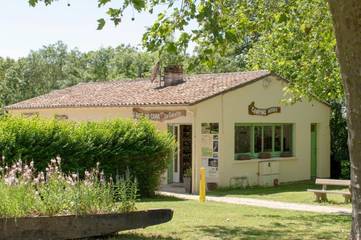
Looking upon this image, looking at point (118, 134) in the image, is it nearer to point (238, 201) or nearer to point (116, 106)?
point (238, 201)

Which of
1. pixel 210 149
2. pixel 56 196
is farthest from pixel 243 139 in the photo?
pixel 56 196

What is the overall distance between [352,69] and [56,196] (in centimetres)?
520

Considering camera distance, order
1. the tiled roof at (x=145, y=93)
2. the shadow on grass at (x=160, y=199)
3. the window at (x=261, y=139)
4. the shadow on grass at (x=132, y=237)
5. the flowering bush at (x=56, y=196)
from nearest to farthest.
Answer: the flowering bush at (x=56, y=196) → the shadow on grass at (x=132, y=237) → the shadow on grass at (x=160, y=199) → the tiled roof at (x=145, y=93) → the window at (x=261, y=139)

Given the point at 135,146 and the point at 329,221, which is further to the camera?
the point at 135,146

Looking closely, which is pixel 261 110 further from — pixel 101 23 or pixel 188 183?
pixel 101 23

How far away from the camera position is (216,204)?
1767 centimetres

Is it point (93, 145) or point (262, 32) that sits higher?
point (262, 32)

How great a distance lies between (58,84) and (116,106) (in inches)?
1504

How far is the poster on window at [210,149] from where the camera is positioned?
22891 millimetres

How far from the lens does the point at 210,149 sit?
75.3 feet

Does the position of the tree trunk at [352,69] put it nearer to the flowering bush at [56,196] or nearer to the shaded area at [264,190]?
the flowering bush at [56,196]

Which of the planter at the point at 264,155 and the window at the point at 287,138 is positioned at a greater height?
the window at the point at 287,138

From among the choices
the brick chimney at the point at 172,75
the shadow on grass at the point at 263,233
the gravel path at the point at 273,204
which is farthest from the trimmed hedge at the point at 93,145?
the shadow on grass at the point at 263,233

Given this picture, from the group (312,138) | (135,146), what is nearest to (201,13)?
(135,146)
